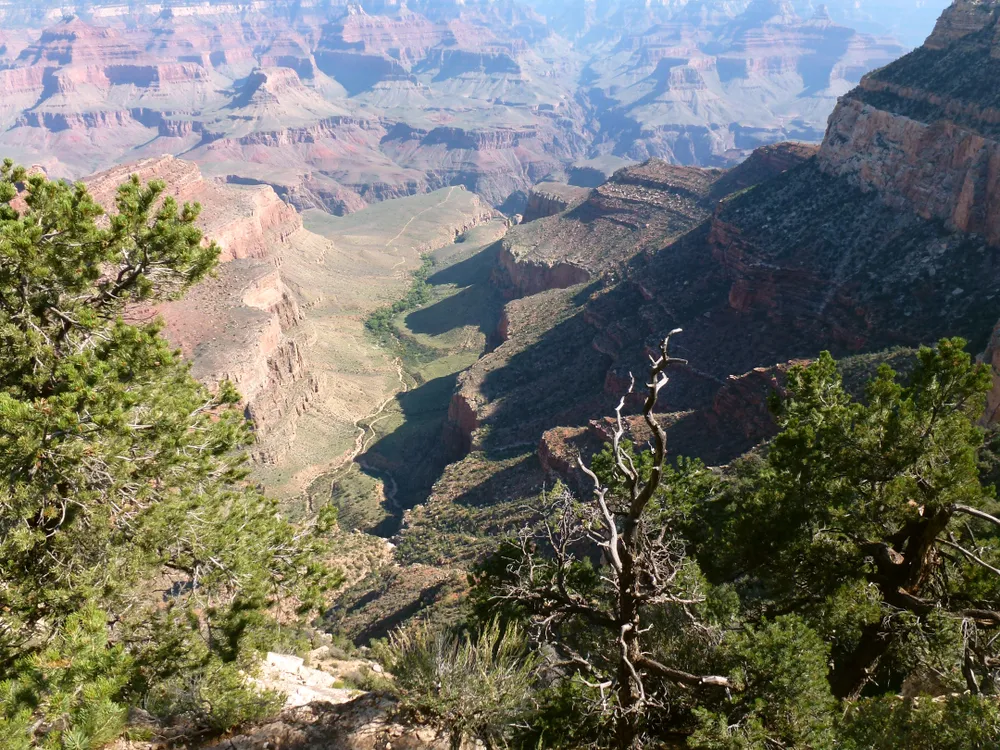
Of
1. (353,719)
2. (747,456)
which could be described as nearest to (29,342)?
(353,719)

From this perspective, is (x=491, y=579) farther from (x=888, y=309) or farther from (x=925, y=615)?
(x=888, y=309)

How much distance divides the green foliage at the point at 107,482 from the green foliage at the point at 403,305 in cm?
7229

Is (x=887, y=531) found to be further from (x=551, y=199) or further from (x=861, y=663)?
(x=551, y=199)

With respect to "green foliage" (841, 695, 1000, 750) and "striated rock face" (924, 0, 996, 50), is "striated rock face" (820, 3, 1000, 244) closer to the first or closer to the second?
"striated rock face" (924, 0, 996, 50)

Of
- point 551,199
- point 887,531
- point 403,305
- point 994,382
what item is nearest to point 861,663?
point 887,531

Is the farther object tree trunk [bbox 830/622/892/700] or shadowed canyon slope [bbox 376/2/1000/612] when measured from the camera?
shadowed canyon slope [bbox 376/2/1000/612]

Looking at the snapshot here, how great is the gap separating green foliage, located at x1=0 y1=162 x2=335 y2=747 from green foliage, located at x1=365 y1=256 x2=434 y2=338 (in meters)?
72.3

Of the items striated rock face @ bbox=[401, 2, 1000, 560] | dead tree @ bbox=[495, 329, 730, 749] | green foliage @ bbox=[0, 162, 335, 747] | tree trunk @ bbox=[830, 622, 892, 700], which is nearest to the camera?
dead tree @ bbox=[495, 329, 730, 749]

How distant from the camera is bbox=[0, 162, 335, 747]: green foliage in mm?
9344

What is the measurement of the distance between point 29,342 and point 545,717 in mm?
9308

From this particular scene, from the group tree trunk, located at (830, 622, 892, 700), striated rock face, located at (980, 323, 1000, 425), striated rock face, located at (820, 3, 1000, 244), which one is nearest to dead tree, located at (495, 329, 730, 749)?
tree trunk, located at (830, 622, 892, 700)

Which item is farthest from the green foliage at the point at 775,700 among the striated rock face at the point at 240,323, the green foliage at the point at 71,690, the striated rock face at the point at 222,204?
the striated rock face at the point at 222,204

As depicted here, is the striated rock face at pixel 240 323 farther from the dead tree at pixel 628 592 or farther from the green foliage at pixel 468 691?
the dead tree at pixel 628 592

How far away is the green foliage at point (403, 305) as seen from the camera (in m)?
85.7
